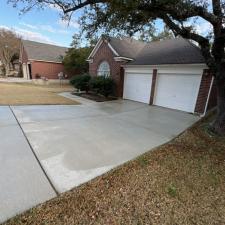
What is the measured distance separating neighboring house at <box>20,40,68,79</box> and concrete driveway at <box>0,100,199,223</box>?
63.0 feet

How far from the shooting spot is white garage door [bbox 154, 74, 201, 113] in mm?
9062

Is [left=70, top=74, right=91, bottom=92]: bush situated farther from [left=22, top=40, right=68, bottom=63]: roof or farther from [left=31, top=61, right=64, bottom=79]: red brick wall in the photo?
[left=31, top=61, right=64, bottom=79]: red brick wall

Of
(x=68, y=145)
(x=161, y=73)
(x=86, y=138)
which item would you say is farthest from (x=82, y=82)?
(x=68, y=145)

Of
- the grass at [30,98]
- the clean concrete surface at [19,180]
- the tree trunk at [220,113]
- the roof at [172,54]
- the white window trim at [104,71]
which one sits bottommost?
the grass at [30,98]

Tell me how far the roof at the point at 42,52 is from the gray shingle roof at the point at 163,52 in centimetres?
1426

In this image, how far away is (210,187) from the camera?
310cm

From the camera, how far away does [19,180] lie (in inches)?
113

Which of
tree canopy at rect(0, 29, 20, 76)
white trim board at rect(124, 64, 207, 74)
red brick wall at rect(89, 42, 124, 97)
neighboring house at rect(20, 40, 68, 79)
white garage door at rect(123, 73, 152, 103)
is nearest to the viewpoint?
white trim board at rect(124, 64, 207, 74)

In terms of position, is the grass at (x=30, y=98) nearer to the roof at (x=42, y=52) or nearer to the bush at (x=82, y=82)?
the bush at (x=82, y=82)

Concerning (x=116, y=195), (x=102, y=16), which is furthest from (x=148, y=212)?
(x=102, y=16)

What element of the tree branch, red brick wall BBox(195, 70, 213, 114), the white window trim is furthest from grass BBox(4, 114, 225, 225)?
the white window trim

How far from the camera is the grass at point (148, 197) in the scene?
228cm

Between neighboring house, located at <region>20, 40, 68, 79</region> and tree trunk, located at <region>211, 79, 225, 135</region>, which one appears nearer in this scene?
tree trunk, located at <region>211, 79, 225, 135</region>

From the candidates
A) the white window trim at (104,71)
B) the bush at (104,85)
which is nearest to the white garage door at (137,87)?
the bush at (104,85)
